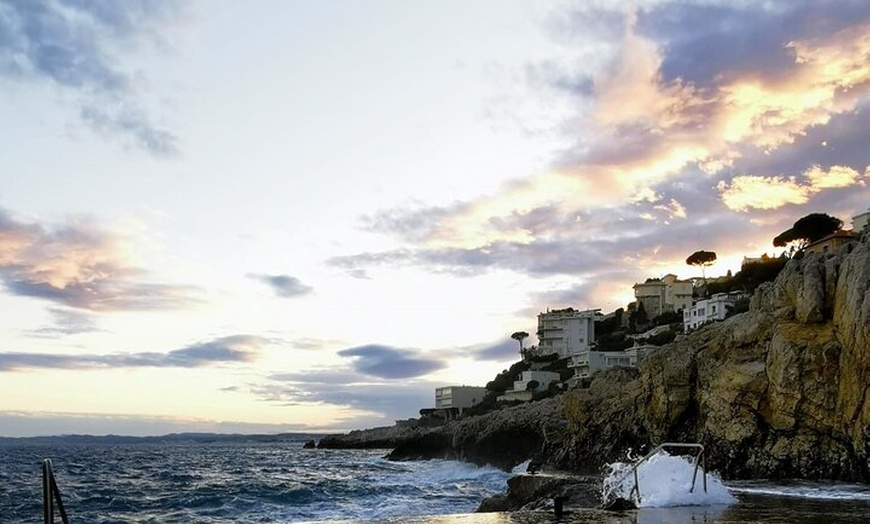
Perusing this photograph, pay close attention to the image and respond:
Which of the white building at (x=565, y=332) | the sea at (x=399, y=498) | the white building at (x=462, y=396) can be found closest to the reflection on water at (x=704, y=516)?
the sea at (x=399, y=498)

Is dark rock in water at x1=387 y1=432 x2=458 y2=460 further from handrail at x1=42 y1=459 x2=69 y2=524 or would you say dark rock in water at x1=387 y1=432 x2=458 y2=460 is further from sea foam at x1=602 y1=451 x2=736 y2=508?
handrail at x1=42 y1=459 x2=69 y2=524

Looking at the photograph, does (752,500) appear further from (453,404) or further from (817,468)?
(453,404)

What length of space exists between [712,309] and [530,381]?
102ft

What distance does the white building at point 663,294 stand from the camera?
119062 millimetres

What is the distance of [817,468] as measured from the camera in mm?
27969

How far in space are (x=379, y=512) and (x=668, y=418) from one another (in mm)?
16062

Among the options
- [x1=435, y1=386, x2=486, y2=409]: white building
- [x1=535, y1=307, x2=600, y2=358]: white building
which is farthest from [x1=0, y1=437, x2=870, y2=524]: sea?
[x1=435, y1=386, x2=486, y2=409]: white building

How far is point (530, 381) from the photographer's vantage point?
366 feet

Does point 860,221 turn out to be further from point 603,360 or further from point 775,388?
point 775,388

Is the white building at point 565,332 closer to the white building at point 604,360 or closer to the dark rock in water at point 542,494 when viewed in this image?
the white building at point 604,360

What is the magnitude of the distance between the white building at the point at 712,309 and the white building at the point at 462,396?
1881 inches

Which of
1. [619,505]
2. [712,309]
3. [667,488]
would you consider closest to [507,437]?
[712,309]

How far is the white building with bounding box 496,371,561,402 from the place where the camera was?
109500 millimetres

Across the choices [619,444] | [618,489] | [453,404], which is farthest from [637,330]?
[618,489]
